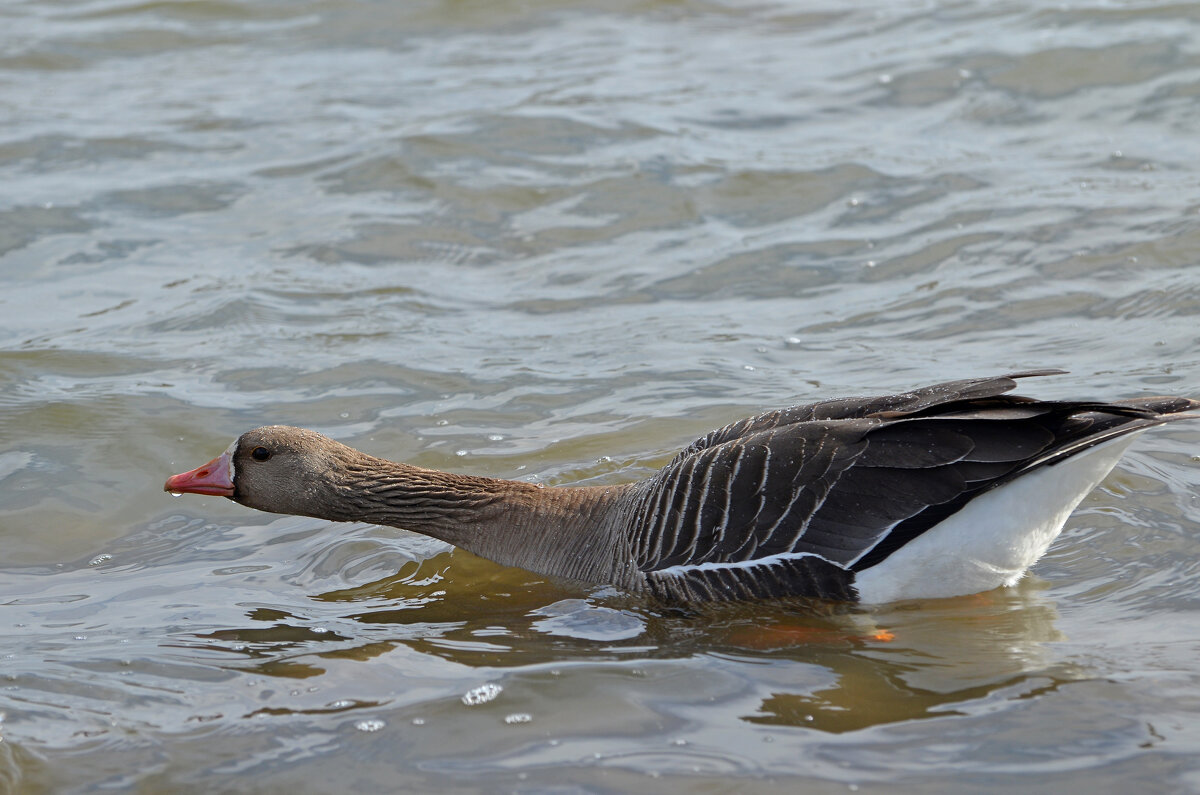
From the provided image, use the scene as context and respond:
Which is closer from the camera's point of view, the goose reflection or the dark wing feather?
the goose reflection

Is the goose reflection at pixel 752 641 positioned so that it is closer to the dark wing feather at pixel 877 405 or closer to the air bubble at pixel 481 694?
the air bubble at pixel 481 694

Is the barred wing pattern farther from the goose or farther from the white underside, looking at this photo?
the white underside

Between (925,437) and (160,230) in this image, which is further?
(160,230)

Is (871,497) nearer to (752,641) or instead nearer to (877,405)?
(877,405)

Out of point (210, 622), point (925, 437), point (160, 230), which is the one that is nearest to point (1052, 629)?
point (925, 437)

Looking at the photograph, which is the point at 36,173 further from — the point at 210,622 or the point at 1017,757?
the point at 1017,757

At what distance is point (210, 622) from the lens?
5828mm

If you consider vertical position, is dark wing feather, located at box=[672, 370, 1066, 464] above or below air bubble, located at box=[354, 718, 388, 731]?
above

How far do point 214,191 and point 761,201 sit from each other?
496 centimetres

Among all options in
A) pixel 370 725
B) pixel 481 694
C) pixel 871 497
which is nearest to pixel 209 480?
pixel 370 725

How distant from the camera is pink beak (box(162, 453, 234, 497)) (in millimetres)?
6246

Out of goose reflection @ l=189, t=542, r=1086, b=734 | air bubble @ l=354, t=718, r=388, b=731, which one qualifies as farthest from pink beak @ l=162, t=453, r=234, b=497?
air bubble @ l=354, t=718, r=388, b=731

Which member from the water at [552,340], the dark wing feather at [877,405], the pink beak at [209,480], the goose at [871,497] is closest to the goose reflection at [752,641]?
the water at [552,340]

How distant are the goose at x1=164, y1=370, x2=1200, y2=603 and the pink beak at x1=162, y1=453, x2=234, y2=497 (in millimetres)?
14
